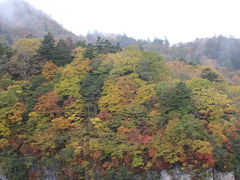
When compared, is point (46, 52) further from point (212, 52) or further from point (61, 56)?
point (212, 52)

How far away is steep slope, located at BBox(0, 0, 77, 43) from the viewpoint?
86.8 meters

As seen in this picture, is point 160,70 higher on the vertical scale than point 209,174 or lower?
higher

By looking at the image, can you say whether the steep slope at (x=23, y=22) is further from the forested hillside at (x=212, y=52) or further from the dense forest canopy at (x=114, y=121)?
the dense forest canopy at (x=114, y=121)

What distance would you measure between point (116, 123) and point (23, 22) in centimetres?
8749

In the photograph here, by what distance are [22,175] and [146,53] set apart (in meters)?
18.0

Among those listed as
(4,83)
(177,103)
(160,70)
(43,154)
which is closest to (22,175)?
(43,154)

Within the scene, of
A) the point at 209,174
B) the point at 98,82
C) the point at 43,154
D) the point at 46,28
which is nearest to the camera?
the point at 209,174

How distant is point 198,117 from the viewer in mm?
21203

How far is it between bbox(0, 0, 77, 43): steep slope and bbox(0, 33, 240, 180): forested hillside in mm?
61286

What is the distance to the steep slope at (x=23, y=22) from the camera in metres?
86.8

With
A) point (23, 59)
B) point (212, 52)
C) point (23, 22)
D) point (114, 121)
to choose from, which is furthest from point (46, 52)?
point (23, 22)

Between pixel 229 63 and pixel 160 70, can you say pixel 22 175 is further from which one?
pixel 229 63

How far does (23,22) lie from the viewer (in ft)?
315

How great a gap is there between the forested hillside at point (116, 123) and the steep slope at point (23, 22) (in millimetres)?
61286
